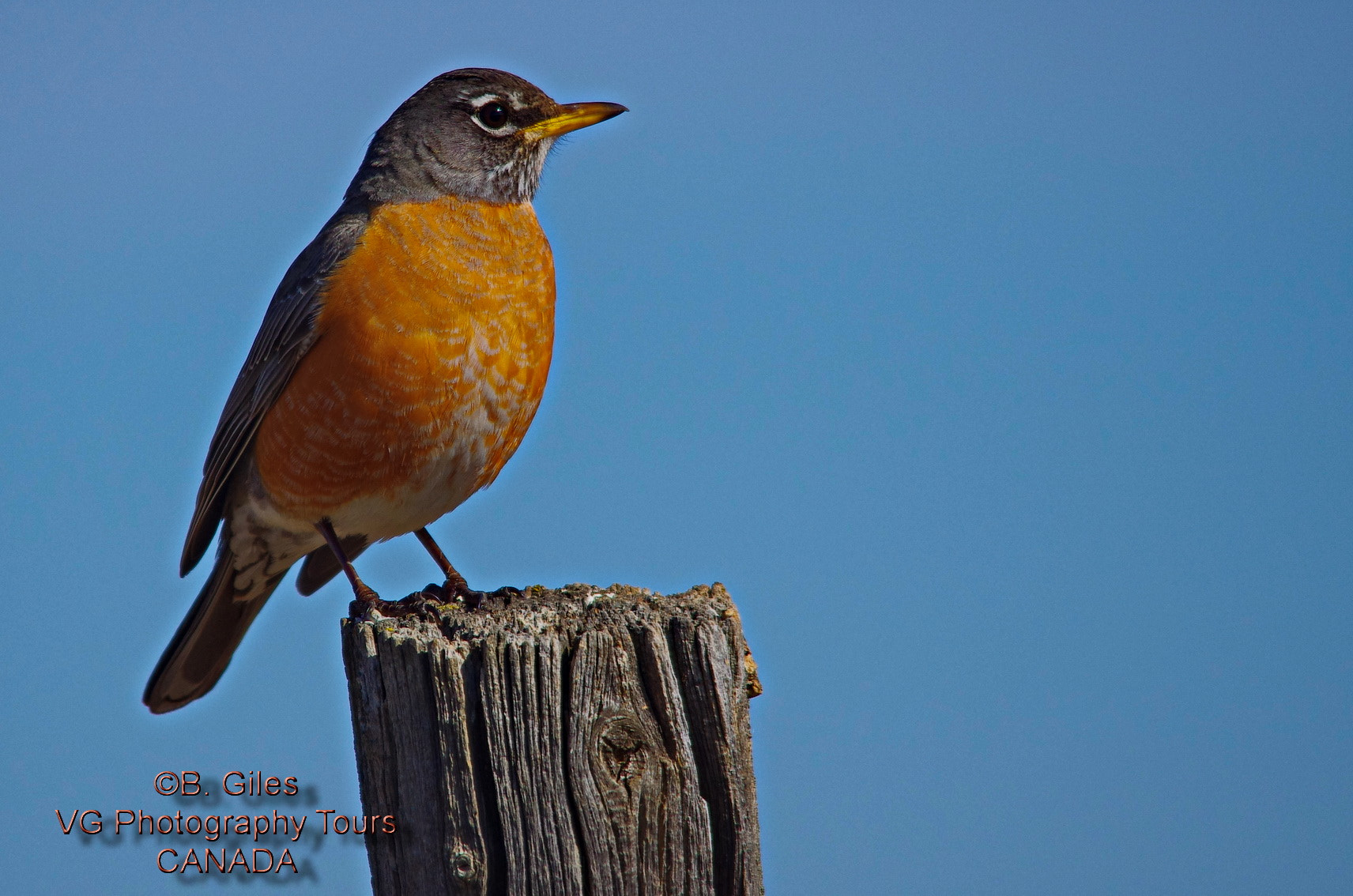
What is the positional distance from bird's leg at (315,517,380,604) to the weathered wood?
2.27 m

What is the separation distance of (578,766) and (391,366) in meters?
2.54

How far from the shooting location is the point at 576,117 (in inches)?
237

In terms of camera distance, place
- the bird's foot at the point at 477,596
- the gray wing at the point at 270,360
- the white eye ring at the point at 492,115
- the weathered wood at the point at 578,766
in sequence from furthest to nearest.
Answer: the white eye ring at the point at 492,115, the gray wing at the point at 270,360, the bird's foot at the point at 477,596, the weathered wood at the point at 578,766

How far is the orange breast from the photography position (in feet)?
16.4

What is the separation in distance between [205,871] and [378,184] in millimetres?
3433

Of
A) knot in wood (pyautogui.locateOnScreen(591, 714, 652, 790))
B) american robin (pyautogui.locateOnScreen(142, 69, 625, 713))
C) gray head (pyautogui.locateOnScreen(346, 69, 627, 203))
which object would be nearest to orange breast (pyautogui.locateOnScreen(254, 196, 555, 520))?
american robin (pyautogui.locateOnScreen(142, 69, 625, 713))

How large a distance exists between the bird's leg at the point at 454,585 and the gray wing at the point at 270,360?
1057 mm

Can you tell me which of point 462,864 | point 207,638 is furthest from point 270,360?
point 462,864

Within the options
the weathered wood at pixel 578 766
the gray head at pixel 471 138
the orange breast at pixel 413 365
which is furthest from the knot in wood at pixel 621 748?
the gray head at pixel 471 138

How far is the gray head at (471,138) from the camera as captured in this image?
574 cm

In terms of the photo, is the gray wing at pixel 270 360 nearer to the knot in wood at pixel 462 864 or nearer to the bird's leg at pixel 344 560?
the bird's leg at pixel 344 560

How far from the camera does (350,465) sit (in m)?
5.14

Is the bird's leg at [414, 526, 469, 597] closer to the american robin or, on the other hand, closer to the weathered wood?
the american robin

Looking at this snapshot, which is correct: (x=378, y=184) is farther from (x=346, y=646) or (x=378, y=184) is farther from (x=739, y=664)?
(x=739, y=664)
